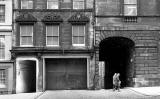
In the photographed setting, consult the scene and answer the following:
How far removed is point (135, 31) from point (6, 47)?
1196cm

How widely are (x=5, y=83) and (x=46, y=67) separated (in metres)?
4.07

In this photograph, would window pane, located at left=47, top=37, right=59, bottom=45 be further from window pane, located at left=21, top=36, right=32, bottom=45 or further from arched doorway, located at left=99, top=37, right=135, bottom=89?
arched doorway, located at left=99, top=37, right=135, bottom=89

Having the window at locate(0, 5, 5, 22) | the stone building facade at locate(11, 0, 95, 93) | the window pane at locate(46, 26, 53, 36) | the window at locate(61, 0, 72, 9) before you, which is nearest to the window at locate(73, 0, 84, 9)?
the stone building facade at locate(11, 0, 95, 93)

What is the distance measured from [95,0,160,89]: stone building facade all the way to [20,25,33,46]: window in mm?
6072

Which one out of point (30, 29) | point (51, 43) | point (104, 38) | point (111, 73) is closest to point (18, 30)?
point (30, 29)

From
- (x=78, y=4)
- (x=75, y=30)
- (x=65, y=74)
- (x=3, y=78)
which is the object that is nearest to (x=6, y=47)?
(x=3, y=78)

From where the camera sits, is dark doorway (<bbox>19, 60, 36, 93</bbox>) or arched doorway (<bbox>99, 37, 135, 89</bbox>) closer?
dark doorway (<bbox>19, 60, 36, 93</bbox>)

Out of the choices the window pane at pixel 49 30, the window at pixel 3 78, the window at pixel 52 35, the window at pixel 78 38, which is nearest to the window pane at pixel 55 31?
the window at pixel 52 35

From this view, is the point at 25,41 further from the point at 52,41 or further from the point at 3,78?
the point at 3,78

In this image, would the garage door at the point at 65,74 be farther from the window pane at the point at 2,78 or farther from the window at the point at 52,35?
the window pane at the point at 2,78

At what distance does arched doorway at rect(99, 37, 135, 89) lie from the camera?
109 ft

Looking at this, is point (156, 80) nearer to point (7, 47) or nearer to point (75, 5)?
point (75, 5)

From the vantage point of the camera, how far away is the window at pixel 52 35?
3203 cm

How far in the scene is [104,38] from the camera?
3191 centimetres
